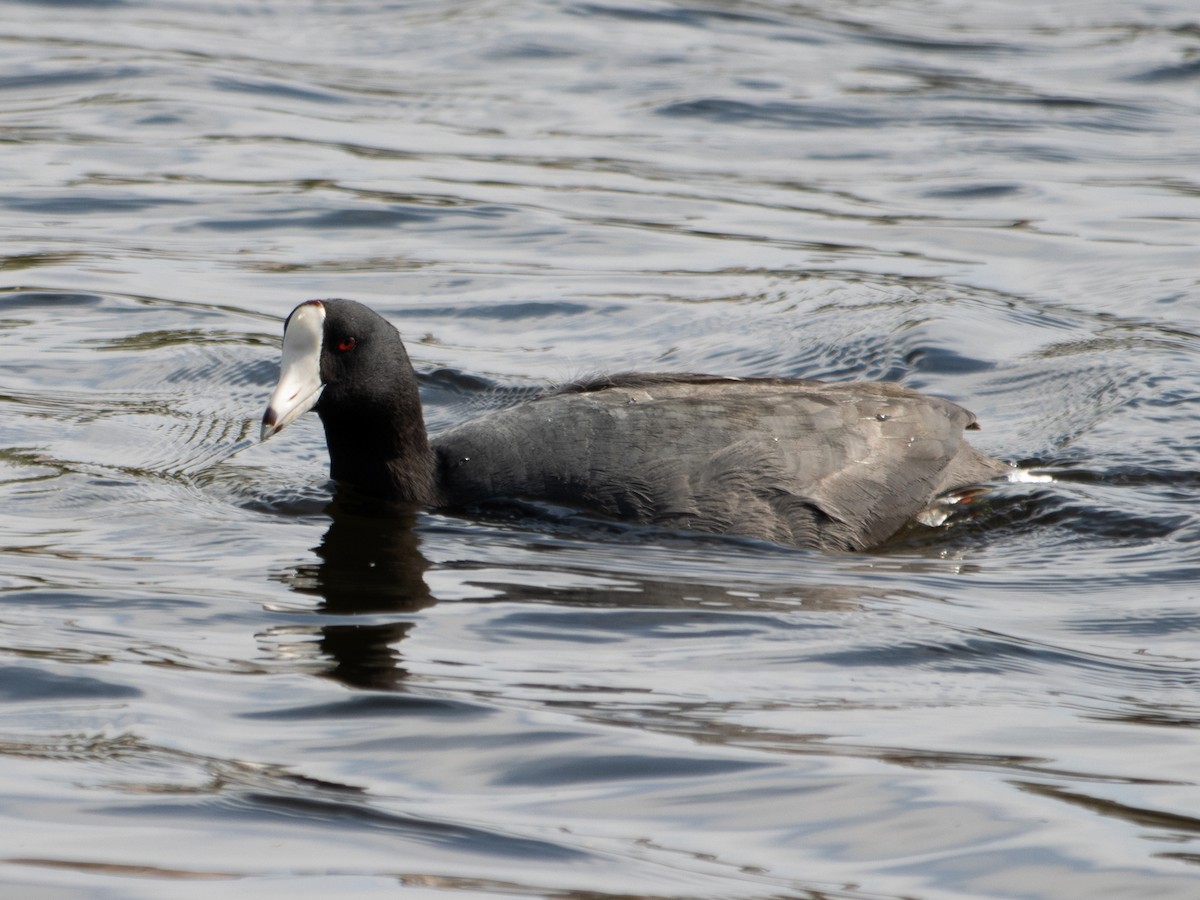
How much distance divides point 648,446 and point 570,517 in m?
0.35

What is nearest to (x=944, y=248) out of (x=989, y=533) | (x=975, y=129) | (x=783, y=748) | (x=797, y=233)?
(x=797, y=233)

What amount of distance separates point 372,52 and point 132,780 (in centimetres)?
1151

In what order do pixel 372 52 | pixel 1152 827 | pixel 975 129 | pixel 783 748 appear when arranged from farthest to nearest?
pixel 372 52, pixel 975 129, pixel 783 748, pixel 1152 827

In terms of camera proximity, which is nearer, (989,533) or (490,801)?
(490,801)

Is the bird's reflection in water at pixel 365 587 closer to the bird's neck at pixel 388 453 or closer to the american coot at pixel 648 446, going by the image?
the bird's neck at pixel 388 453

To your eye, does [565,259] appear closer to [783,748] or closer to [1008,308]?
[1008,308]

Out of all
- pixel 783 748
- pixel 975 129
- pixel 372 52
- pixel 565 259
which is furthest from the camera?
pixel 372 52

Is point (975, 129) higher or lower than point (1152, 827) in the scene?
higher

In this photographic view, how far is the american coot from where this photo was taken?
599 cm

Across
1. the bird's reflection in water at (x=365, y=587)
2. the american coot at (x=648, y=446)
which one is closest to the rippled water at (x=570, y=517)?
the bird's reflection in water at (x=365, y=587)

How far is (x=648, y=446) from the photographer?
604cm

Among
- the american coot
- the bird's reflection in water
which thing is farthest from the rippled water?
the american coot

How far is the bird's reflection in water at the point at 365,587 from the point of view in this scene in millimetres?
4730

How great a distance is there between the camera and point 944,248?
10273mm
